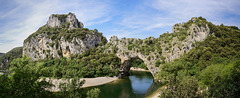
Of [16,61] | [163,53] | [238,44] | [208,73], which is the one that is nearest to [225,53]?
[238,44]

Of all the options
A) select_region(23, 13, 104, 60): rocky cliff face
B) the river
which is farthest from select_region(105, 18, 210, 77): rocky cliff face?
select_region(23, 13, 104, 60): rocky cliff face

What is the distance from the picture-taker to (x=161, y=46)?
197 feet

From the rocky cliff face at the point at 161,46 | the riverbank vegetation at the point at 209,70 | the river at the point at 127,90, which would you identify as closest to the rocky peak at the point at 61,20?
the rocky cliff face at the point at 161,46

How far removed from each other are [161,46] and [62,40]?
58.5 meters

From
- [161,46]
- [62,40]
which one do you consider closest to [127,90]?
[161,46]

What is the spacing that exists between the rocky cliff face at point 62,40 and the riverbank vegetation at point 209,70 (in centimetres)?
5129

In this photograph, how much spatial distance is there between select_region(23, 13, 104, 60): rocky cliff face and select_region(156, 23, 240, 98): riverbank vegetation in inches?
2019

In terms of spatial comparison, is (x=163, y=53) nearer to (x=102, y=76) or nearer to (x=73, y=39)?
(x=102, y=76)

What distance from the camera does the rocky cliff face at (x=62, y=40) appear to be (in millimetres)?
79625

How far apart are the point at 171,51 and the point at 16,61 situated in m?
52.6

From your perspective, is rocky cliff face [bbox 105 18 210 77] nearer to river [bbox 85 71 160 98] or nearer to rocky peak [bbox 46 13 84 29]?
river [bbox 85 71 160 98]

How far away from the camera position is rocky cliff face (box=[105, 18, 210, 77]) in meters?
53.2

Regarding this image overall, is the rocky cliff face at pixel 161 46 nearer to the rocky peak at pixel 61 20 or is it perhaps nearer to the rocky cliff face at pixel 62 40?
the rocky cliff face at pixel 62 40

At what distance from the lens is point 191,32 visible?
5441 centimetres
